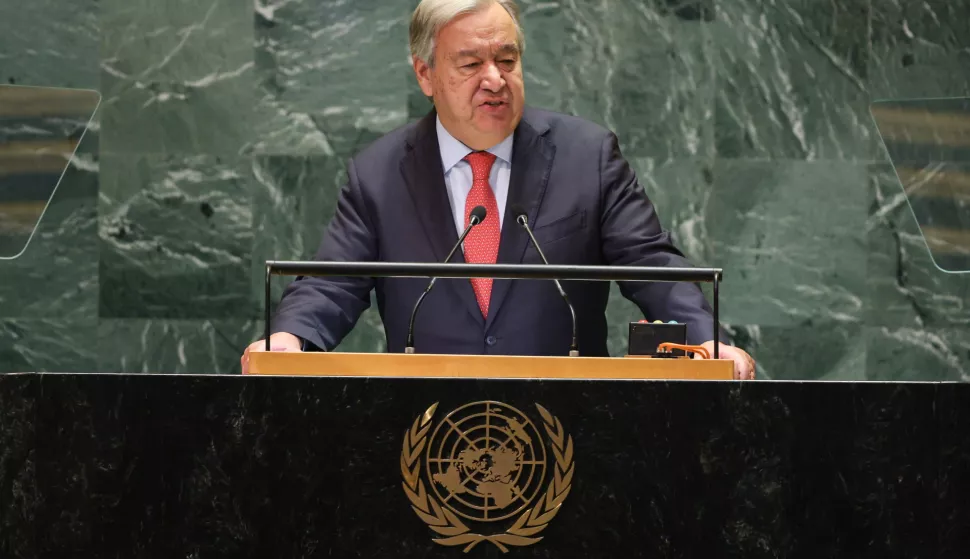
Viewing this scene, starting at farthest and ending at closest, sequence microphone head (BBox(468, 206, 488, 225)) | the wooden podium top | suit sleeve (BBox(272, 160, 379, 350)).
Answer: suit sleeve (BBox(272, 160, 379, 350))
microphone head (BBox(468, 206, 488, 225))
the wooden podium top

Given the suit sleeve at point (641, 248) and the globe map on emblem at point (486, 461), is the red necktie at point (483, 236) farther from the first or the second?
the globe map on emblem at point (486, 461)

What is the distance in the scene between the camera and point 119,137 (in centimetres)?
486

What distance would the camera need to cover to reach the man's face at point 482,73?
335 centimetres

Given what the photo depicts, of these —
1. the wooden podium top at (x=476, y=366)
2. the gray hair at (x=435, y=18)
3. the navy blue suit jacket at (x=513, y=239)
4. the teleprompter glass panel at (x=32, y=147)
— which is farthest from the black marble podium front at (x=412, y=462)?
the teleprompter glass panel at (x=32, y=147)

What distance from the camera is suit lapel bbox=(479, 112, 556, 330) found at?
3.26 m

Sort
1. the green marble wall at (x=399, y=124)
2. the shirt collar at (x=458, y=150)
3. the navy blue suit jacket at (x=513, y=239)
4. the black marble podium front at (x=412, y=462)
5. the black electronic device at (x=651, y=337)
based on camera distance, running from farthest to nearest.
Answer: the green marble wall at (x=399, y=124) < the shirt collar at (x=458, y=150) < the navy blue suit jacket at (x=513, y=239) < the black electronic device at (x=651, y=337) < the black marble podium front at (x=412, y=462)

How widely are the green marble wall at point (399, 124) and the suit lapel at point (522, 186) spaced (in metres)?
1.44

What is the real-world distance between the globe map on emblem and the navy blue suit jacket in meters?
1.15

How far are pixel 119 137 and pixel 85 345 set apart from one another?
2.70 feet

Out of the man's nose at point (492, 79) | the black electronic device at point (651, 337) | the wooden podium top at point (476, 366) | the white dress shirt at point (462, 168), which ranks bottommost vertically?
the wooden podium top at point (476, 366)

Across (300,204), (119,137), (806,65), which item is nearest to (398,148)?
(300,204)

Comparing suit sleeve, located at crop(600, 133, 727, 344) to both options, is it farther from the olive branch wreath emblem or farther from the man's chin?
the olive branch wreath emblem

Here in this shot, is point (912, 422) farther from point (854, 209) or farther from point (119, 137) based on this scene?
point (119, 137)

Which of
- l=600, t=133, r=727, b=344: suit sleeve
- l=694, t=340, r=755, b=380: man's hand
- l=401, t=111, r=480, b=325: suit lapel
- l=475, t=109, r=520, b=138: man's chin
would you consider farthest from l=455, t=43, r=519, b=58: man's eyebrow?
l=694, t=340, r=755, b=380: man's hand
